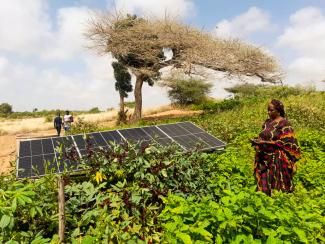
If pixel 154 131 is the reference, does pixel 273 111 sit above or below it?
above

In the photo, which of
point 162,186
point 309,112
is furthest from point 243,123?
point 162,186

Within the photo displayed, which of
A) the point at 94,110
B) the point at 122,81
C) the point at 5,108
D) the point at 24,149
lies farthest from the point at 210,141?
the point at 5,108

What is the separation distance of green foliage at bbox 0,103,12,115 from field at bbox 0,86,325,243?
56.0 meters

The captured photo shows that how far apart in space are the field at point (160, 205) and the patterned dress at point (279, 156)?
0.42 m

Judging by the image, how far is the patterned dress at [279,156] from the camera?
6207 mm

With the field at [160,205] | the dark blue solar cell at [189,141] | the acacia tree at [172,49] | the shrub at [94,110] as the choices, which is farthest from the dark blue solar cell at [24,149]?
the shrub at [94,110]

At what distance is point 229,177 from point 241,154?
8.86 feet

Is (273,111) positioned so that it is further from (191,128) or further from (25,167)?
(25,167)

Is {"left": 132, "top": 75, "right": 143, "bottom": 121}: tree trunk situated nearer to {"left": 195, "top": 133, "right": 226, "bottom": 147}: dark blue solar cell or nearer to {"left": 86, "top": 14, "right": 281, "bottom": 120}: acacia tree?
{"left": 86, "top": 14, "right": 281, "bottom": 120}: acacia tree

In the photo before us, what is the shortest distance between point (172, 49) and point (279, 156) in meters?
21.0

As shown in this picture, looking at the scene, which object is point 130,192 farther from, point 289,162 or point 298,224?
point 289,162

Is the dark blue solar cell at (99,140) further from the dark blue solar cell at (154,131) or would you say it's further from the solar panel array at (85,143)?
the dark blue solar cell at (154,131)

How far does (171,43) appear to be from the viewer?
25031mm

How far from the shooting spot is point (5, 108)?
58.9 m
